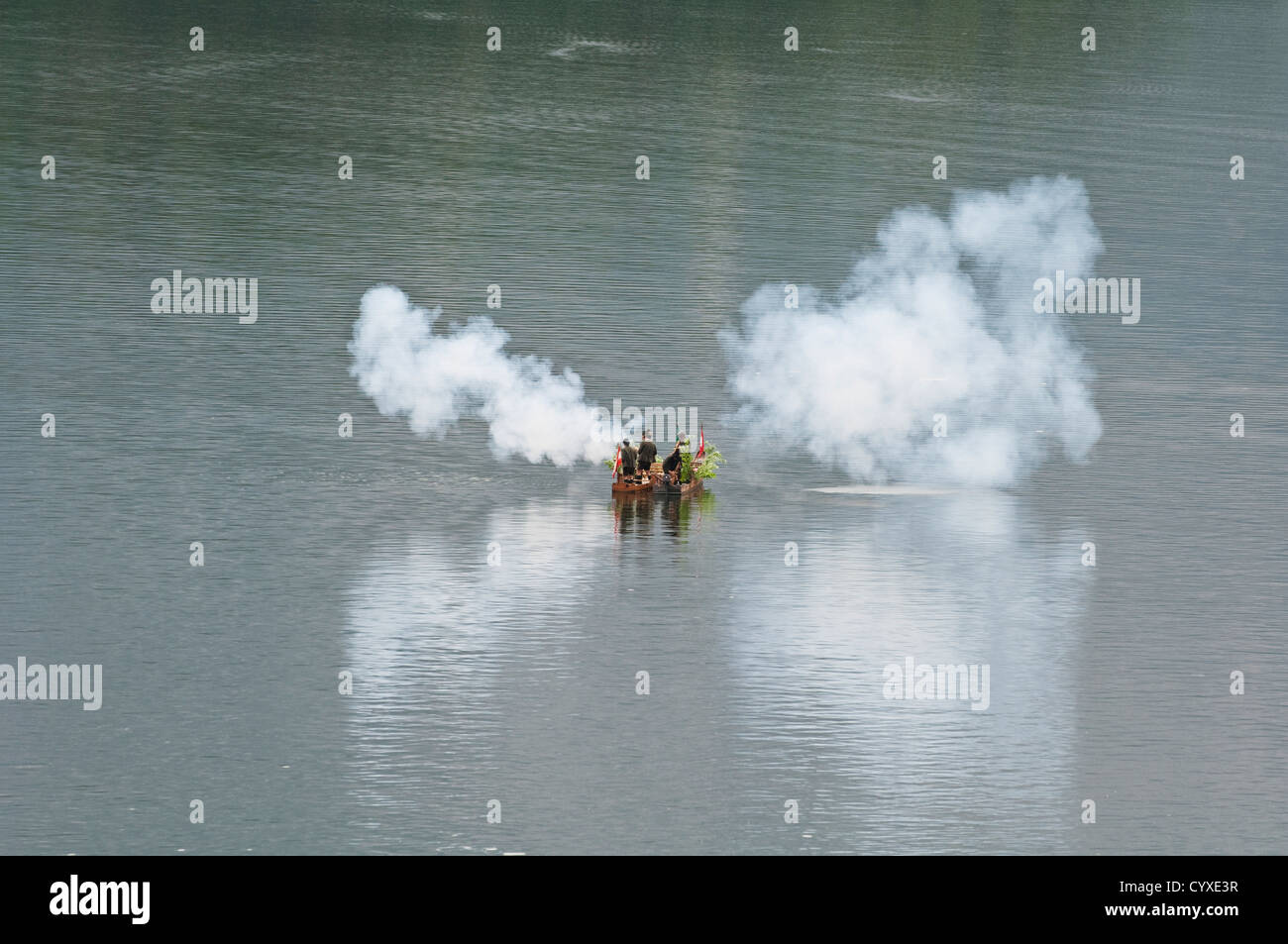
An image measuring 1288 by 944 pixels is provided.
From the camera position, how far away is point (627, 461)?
78.1m

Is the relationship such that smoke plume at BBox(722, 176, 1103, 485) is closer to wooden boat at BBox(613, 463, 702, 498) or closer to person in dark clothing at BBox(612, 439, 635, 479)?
wooden boat at BBox(613, 463, 702, 498)

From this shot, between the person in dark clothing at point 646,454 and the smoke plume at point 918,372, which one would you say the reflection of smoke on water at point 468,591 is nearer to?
the person in dark clothing at point 646,454

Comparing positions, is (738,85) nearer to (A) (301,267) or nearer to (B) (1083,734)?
(A) (301,267)

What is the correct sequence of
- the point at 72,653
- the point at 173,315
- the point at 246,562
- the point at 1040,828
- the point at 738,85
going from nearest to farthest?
the point at 1040,828
the point at 72,653
the point at 246,562
the point at 173,315
the point at 738,85

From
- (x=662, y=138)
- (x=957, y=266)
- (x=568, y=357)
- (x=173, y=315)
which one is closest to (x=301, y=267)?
(x=173, y=315)

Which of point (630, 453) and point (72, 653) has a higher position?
point (630, 453)

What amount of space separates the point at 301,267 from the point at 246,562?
51333 millimetres

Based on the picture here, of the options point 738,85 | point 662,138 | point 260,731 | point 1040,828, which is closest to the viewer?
point 1040,828

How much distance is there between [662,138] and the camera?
158m

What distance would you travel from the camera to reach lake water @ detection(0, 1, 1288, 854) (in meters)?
51.8

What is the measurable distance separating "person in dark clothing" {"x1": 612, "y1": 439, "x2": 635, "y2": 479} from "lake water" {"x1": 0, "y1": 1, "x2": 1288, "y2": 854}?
170 centimetres

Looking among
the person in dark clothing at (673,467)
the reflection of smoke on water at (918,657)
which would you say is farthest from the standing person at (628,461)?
the reflection of smoke on water at (918,657)

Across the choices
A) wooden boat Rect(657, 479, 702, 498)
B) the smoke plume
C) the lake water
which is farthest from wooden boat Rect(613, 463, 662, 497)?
the smoke plume

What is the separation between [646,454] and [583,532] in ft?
19.0
